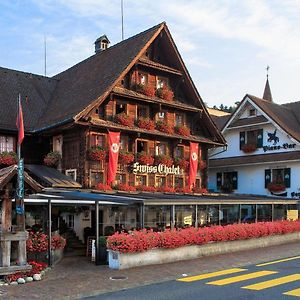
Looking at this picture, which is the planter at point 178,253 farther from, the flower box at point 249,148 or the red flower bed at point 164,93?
the flower box at point 249,148

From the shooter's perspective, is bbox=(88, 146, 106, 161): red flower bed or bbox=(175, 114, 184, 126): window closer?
bbox=(88, 146, 106, 161): red flower bed

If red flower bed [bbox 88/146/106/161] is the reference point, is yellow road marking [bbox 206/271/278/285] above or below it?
below

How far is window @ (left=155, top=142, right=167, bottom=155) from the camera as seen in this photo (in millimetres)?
29939

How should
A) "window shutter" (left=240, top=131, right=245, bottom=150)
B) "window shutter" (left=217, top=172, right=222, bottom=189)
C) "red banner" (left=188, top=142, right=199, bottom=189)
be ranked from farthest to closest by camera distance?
1. "window shutter" (left=217, top=172, right=222, bottom=189)
2. "window shutter" (left=240, top=131, right=245, bottom=150)
3. "red banner" (left=188, top=142, right=199, bottom=189)

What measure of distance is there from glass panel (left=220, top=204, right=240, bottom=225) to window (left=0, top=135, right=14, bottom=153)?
11386 millimetres

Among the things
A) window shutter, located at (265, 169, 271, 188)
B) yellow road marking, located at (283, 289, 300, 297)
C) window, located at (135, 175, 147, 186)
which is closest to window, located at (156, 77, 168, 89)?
window, located at (135, 175, 147, 186)

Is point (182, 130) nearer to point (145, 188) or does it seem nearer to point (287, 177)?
point (145, 188)

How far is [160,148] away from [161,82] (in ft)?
13.2

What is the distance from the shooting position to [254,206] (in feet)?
88.6

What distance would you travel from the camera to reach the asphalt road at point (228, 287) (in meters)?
11.6

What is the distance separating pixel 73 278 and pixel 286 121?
26.3 meters

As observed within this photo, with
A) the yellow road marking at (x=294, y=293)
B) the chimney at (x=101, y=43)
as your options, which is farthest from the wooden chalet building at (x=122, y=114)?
the yellow road marking at (x=294, y=293)

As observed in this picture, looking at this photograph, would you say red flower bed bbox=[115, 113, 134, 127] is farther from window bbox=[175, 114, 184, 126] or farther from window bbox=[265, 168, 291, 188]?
window bbox=[265, 168, 291, 188]

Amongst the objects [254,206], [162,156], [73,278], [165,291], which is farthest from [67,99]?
[165,291]
